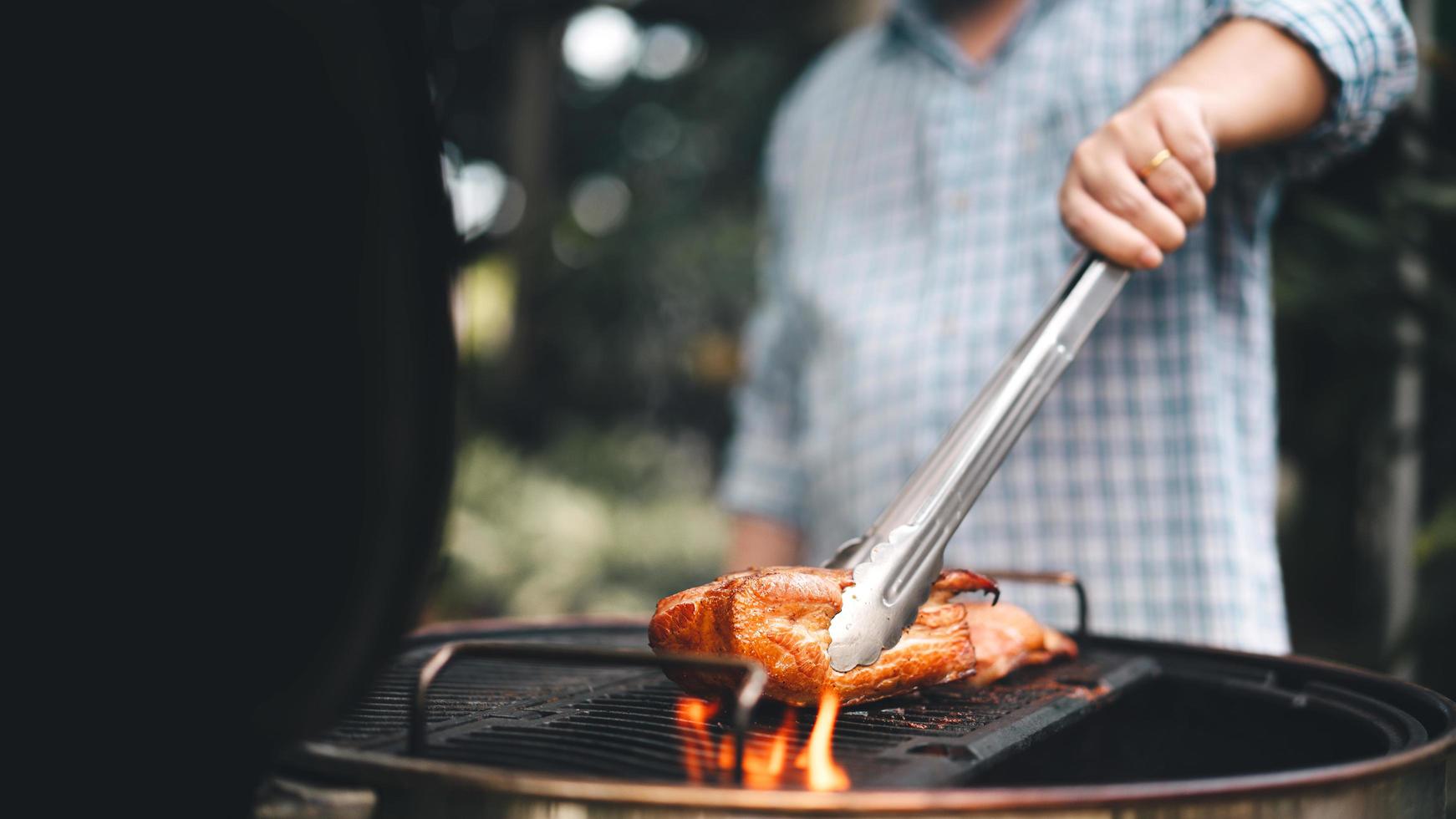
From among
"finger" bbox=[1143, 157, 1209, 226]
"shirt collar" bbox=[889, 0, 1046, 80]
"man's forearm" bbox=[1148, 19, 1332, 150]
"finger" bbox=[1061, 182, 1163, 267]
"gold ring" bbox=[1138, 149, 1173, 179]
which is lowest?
"finger" bbox=[1061, 182, 1163, 267]

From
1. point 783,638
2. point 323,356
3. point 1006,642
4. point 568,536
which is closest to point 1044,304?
point 1006,642

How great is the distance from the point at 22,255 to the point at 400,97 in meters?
0.27

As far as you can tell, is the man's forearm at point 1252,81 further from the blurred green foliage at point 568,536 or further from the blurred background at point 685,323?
the blurred green foliage at point 568,536

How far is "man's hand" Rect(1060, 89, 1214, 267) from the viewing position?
1.41 metres

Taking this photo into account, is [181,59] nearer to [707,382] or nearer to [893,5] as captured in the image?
[893,5]

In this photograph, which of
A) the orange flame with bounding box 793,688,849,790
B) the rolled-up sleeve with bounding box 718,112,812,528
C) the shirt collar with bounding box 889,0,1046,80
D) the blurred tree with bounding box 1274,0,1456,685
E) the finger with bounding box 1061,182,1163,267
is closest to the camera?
the orange flame with bounding box 793,688,849,790

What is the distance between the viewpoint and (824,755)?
104 centimetres

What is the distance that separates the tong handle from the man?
1.69ft

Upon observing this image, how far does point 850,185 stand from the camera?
2.58 metres

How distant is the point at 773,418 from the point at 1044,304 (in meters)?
0.84

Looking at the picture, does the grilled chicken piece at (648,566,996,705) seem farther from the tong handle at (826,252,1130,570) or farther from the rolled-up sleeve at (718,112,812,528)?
the rolled-up sleeve at (718,112,812,528)

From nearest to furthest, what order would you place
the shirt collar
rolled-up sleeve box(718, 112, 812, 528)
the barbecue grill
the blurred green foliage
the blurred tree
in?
1. the barbecue grill
2. the shirt collar
3. the blurred tree
4. rolled-up sleeve box(718, 112, 812, 528)
5. the blurred green foliage

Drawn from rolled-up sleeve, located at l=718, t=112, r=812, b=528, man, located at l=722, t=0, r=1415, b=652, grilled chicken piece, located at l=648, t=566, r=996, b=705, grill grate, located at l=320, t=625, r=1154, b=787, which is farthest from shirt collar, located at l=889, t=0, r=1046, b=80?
grilled chicken piece, located at l=648, t=566, r=996, b=705

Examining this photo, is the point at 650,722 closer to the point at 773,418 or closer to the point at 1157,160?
the point at 1157,160
